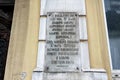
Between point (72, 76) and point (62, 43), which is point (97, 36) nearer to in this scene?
point (62, 43)

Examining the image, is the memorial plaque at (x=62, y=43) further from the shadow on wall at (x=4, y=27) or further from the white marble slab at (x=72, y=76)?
the shadow on wall at (x=4, y=27)

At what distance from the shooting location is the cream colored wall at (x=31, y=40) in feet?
9.78

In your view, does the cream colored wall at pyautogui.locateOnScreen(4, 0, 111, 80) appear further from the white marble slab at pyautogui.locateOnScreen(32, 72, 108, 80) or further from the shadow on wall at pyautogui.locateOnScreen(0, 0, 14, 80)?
the shadow on wall at pyautogui.locateOnScreen(0, 0, 14, 80)

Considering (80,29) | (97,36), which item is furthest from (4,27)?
(97,36)

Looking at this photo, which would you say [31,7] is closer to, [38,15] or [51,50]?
[38,15]

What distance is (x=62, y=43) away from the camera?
3025mm

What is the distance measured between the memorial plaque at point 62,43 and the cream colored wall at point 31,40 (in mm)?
201

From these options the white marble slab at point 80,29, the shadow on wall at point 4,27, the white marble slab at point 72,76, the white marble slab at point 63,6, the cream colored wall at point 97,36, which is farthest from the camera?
the shadow on wall at point 4,27

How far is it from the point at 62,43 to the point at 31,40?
1.56 feet

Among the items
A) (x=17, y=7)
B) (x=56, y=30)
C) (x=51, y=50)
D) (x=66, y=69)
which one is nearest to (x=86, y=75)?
(x=66, y=69)

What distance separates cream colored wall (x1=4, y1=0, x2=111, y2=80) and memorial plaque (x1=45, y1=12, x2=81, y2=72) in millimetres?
201

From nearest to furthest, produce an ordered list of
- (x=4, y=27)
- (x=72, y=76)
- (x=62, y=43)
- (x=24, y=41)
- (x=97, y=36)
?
(x=72, y=76), (x=62, y=43), (x=97, y=36), (x=24, y=41), (x=4, y=27)

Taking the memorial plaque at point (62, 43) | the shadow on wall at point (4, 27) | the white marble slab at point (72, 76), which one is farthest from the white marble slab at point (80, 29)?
the shadow on wall at point (4, 27)

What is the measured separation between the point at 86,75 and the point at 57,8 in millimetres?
1160
